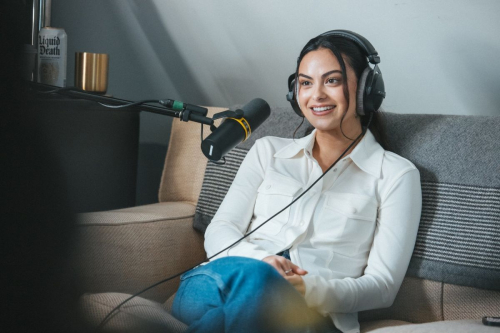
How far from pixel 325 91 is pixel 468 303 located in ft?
1.87

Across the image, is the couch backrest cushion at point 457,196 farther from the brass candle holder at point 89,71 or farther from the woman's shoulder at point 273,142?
the brass candle holder at point 89,71

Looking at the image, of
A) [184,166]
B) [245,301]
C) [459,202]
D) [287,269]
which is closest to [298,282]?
[287,269]

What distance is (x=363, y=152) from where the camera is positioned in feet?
4.30

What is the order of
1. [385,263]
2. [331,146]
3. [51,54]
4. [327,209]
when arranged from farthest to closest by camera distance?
1. [51,54]
2. [331,146]
3. [327,209]
4. [385,263]

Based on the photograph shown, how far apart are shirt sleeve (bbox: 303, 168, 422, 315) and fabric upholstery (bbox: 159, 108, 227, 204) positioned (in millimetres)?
→ 609

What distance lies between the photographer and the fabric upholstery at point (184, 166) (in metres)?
1.66

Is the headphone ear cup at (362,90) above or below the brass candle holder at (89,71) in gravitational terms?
above

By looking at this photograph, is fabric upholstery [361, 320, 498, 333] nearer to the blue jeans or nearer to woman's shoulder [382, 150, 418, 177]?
the blue jeans

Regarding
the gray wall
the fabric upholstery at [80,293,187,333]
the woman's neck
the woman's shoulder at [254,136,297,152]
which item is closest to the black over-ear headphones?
the woman's neck

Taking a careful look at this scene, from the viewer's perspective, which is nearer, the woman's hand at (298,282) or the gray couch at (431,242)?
the woman's hand at (298,282)

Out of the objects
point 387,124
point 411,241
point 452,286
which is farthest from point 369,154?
point 452,286

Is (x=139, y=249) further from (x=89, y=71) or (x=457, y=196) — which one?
(x=457, y=196)

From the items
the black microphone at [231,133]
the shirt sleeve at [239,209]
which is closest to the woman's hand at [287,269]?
the shirt sleeve at [239,209]

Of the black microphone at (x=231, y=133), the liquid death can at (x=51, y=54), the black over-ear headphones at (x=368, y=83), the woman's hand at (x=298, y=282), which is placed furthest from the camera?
the liquid death can at (x=51, y=54)
